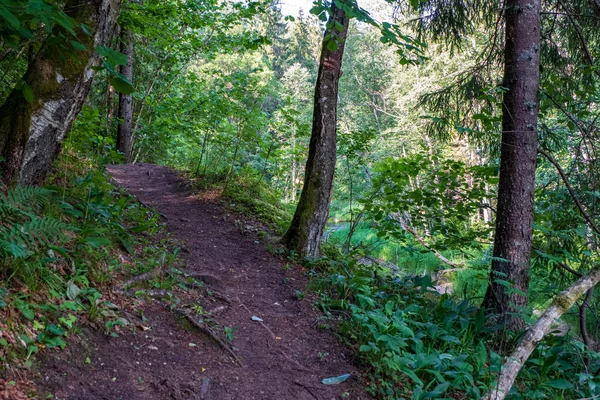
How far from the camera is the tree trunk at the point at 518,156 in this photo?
4.56 metres

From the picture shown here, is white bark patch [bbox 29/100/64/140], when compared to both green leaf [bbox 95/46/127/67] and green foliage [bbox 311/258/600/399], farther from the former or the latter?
green foliage [bbox 311/258/600/399]

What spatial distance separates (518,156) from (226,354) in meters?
3.88

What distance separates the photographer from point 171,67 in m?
14.5

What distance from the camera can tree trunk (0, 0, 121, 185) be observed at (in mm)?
3227

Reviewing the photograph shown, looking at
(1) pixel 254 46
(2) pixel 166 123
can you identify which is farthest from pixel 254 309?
(2) pixel 166 123

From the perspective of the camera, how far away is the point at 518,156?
4625mm

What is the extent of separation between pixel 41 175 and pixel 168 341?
1.87 meters

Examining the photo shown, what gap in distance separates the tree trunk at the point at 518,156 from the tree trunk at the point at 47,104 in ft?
14.4

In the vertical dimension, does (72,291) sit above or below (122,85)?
below

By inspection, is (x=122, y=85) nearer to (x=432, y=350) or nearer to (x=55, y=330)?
(x=55, y=330)

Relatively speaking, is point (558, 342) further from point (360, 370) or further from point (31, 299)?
point (31, 299)

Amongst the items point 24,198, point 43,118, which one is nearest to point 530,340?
point 24,198

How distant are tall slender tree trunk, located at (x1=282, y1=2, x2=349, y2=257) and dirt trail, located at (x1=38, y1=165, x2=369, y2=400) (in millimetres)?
605

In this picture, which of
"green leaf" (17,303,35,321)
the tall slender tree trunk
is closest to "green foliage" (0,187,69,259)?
"green leaf" (17,303,35,321)
